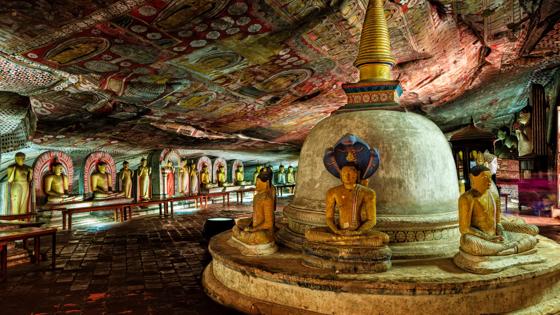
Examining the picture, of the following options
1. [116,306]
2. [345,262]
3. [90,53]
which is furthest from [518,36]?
[116,306]

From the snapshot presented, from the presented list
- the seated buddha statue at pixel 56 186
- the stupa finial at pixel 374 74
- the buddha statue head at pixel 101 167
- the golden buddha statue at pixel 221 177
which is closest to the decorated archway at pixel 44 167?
the seated buddha statue at pixel 56 186

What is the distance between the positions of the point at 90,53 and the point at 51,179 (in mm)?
6106

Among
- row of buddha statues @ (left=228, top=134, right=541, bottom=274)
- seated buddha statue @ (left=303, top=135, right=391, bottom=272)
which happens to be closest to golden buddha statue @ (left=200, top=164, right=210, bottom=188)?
row of buddha statues @ (left=228, top=134, right=541, bottom=274)

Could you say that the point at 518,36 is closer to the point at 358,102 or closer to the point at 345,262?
the point at 358,102

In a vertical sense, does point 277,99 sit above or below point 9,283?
above

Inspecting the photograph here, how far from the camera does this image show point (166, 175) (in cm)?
1551

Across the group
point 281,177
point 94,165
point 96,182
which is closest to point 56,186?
point 96,182

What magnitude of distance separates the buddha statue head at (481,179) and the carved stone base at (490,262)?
747mm

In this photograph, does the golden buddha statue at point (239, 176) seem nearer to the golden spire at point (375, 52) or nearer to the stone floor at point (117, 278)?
the stone floor at point (117, 278)

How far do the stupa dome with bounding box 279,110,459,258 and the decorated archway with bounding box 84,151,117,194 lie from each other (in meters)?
9.47

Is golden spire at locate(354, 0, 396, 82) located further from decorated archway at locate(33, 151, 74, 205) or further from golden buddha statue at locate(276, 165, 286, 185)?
golden buddha statue at locate(276, 165, 286, 185)

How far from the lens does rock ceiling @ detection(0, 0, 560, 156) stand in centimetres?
639

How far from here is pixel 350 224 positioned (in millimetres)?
4461

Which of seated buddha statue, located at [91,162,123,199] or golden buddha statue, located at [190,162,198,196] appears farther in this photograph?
golden buddha statue, located at [190,162,198,196]
